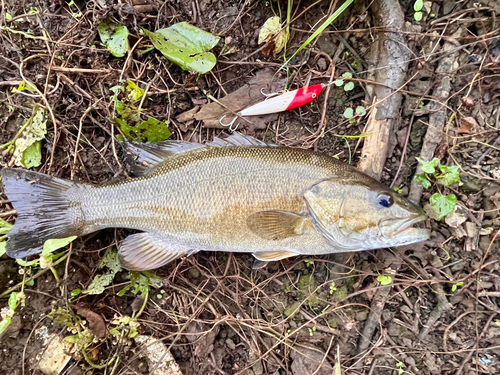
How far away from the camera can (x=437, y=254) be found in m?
2.88

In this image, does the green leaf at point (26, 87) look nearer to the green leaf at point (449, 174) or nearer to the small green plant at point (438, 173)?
the small green plant at point (438, 173)

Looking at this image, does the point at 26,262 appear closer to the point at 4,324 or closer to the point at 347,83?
the point at 4,324

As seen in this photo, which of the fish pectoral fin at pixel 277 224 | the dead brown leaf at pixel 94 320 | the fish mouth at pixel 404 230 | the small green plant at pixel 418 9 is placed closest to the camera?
the fish mouth at pixel 404 230

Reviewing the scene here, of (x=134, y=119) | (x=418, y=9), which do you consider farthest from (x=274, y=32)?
(x=134, y=119)

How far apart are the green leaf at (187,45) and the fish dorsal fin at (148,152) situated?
70 cm

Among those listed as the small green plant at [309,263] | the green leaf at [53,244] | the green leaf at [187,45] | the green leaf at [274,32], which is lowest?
the small green plant at [309,263]

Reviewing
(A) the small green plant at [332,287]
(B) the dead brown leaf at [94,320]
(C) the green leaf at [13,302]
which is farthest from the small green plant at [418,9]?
(C) the green leaf at [13,302]

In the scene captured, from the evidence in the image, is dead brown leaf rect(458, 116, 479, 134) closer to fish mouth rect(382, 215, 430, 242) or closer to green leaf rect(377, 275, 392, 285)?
fish mouth rect(382, 215, 430, 242)

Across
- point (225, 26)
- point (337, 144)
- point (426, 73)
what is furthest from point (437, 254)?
point (225, 26)

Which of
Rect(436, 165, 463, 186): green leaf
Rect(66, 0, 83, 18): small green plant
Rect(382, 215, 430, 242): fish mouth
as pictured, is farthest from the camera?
Rect(66, 0, 83, 18): small green plant

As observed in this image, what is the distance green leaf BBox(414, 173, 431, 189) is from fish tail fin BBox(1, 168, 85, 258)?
2772mm

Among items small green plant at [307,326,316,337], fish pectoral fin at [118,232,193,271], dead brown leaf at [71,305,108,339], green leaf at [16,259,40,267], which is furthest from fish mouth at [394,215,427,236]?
green leaf at [16,259,40,267]

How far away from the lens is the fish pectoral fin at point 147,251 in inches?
110

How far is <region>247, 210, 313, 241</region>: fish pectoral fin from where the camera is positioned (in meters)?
2.54
